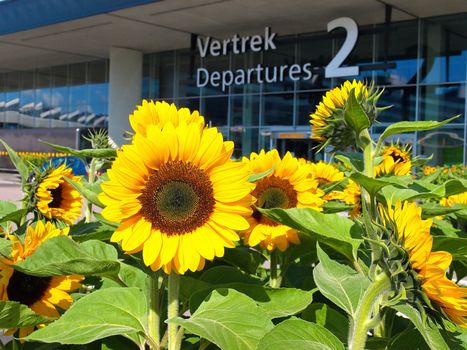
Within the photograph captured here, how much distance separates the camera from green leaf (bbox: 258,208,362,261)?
1205 millimetres

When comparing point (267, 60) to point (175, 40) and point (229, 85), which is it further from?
point (175, 40)

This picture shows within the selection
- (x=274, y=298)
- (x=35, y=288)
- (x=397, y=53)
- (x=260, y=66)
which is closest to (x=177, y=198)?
(x=274, y=298)

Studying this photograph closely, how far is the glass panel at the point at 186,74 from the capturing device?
2281 centimetres

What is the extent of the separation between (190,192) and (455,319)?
1.61ft

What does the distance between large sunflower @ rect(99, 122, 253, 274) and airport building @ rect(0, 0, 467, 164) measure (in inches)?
469

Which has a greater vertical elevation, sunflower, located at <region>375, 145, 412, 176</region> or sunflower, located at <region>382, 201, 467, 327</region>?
sunflower, located at <region>375, 145, 412, 176</region>

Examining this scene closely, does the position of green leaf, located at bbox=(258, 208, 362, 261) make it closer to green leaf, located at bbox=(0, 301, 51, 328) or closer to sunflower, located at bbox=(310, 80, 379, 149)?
sunflower, located at bbox=(310, 80, 379, 149)

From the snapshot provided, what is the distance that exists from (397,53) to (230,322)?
1780 cm

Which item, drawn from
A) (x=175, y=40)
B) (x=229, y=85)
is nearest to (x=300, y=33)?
(x=229, y=85)

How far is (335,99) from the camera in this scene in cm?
168

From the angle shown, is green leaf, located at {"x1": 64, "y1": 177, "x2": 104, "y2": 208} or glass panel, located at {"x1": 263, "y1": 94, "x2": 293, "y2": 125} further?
glass panel, located at {"x1": 263, "y1": 94, "x2": 293, "y2": 125}

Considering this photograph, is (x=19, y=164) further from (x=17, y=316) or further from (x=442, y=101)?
(x=442, y=101)

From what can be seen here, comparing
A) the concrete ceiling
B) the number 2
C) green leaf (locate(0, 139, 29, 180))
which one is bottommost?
green leaf (locate(0, 139, 29, 180))

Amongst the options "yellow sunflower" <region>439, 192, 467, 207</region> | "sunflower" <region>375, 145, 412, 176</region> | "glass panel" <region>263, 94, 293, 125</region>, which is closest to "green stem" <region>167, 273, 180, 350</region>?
"sunflower" <region>375, 145, 412, 176</region>
